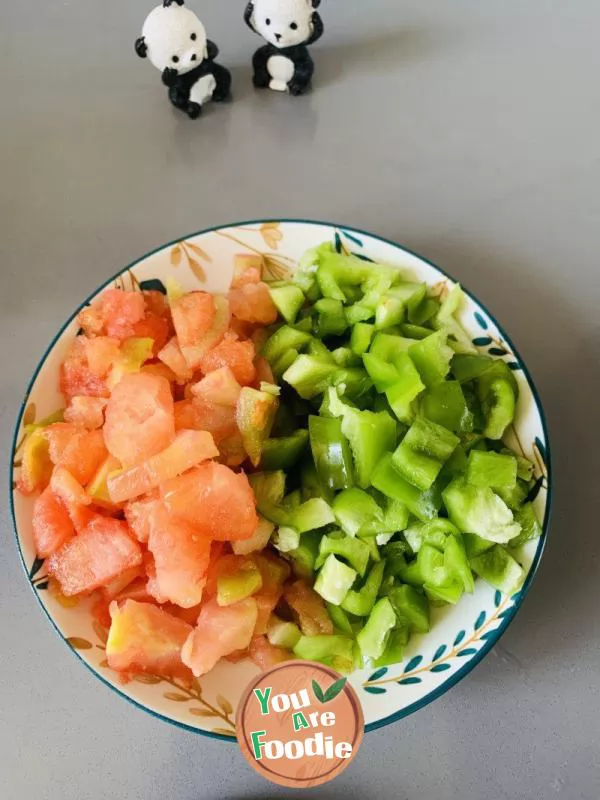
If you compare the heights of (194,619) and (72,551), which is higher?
(72,551)

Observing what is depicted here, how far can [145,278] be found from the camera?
1.25 m

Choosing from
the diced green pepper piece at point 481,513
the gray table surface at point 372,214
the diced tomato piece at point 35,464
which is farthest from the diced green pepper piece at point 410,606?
the diced tomato piece at point 35,464

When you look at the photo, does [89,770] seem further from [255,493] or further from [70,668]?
[255,493]

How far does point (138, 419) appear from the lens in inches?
41.8

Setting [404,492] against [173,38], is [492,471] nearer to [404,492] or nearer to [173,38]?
[404,492]

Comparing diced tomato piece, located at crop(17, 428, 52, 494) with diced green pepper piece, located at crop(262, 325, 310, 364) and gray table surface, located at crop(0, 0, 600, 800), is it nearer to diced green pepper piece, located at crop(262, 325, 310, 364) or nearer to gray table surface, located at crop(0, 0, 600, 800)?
gray table surface, located at crop(0, 0, 600, 800)

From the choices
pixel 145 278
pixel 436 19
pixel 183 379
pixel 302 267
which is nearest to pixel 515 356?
pixel 302 267

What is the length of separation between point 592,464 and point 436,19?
1.26 meters

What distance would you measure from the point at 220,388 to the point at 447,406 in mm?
363

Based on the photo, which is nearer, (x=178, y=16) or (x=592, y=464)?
(x=592, y=464)

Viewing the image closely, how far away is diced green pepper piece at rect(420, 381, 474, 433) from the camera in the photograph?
3.57 feet

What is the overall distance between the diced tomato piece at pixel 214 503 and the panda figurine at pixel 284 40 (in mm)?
1068

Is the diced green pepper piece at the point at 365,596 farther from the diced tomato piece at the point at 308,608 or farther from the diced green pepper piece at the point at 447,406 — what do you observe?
the diced green pepper piece at the point at 447,406

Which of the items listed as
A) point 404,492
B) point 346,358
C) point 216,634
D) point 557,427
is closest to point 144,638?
point 216,634
